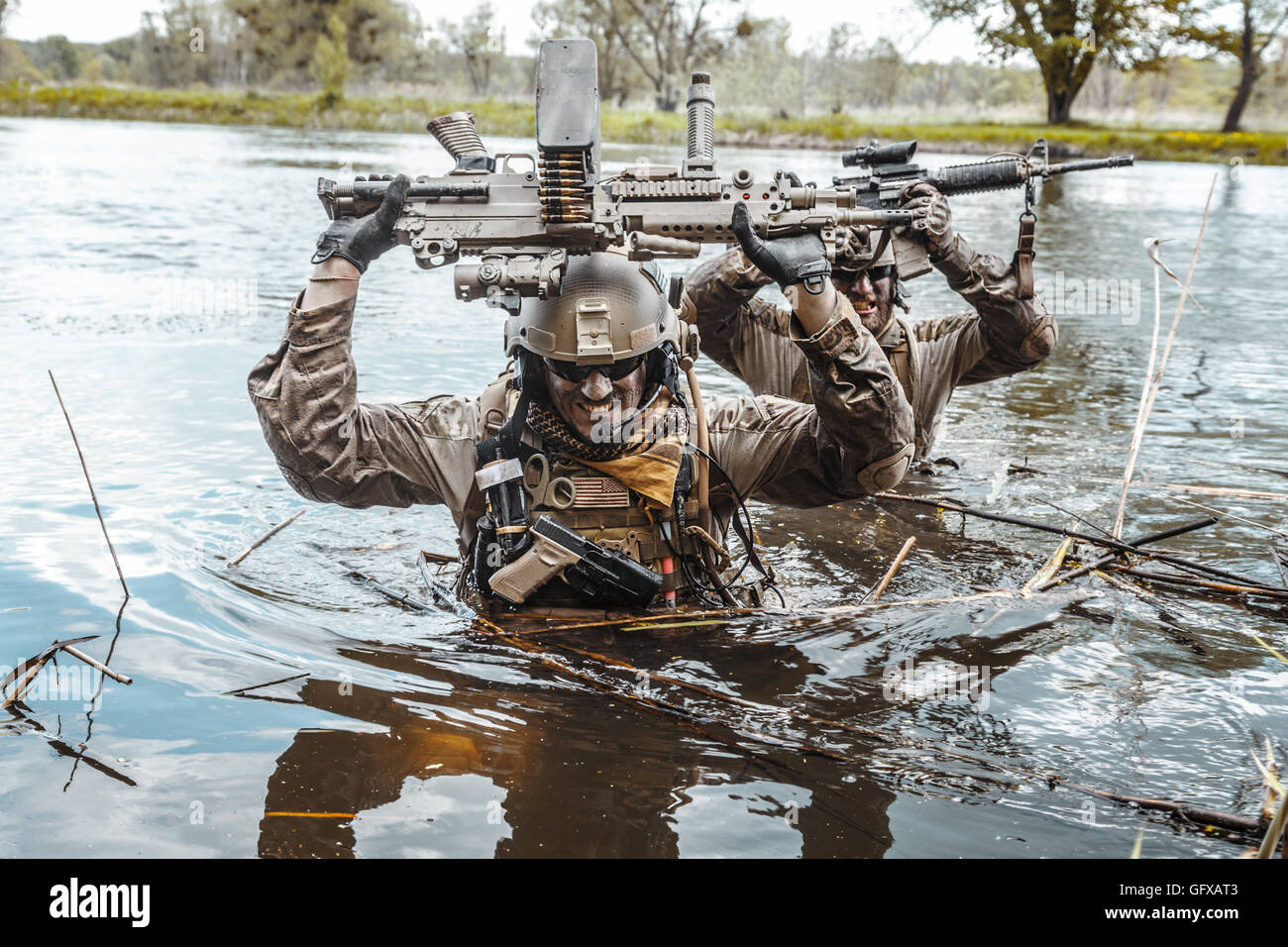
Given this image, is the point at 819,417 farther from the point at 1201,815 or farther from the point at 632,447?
the point at 1201,815

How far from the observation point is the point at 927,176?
608 cm

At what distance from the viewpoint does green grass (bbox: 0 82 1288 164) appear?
33.8 metres

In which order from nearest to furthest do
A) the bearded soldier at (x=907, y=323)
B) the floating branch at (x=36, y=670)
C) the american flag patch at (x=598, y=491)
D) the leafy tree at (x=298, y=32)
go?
the floating branch at (x=36, y=670)
the american flag patch at (x=598, y=491)
the bearded soldier at (x=907, y=323)
the leafy tree at (x=298, y=32)

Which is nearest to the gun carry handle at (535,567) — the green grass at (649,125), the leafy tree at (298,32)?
the green grass at (649,125)

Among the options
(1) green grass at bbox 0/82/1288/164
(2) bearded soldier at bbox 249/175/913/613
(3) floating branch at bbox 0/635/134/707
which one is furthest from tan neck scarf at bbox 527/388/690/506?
(1) green grass at bbox 0/82/1288/164

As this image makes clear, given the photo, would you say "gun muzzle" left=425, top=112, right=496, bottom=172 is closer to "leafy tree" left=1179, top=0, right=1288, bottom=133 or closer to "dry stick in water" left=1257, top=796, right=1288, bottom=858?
"dry stick in water" left=1257, top=796, right=1288, bottom=858

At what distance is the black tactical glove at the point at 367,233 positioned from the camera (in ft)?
12.9

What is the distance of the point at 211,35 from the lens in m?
60.8

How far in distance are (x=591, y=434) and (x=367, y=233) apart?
3.47 ft

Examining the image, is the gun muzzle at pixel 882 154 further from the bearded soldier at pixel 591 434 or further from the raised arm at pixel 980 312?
the bearded soldier at pixel 591 434

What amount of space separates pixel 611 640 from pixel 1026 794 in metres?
1.62

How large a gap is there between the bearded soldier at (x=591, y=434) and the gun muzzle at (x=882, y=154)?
210 centimetres

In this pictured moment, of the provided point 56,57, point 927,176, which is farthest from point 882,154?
point 56,57

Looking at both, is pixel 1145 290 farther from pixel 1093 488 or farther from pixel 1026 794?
pixel 1026 794
